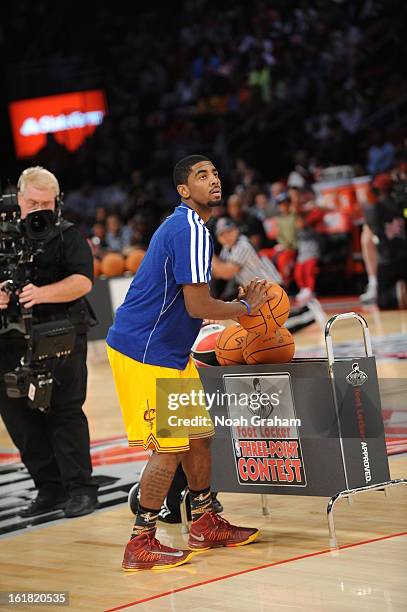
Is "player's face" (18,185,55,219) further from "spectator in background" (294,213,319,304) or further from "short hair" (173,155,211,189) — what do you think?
"spectator in background" (294,213,319,304)

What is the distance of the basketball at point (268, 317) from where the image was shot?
544 centimetres

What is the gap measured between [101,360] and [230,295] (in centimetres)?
186

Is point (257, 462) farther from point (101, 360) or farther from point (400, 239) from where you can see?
point (400, 239)

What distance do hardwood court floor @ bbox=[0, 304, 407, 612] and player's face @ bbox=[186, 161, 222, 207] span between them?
165 cm

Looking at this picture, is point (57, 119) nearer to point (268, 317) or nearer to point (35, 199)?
point (35, 199)

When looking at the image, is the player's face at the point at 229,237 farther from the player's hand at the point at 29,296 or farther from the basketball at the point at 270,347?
the basketball at the point at 270,347

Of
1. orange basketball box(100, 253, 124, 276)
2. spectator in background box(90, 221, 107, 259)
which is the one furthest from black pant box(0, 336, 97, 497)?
spectator in background box(90, 221, 107, 259)

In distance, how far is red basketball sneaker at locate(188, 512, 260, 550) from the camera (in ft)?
17.3

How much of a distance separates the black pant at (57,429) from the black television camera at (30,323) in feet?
0.80

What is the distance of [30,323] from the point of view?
239 inches

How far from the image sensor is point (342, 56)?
70.8 ft

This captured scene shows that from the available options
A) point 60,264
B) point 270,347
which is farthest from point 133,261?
point 270,347

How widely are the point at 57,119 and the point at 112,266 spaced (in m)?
11.3

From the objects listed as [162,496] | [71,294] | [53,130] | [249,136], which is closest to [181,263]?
[162,496]
